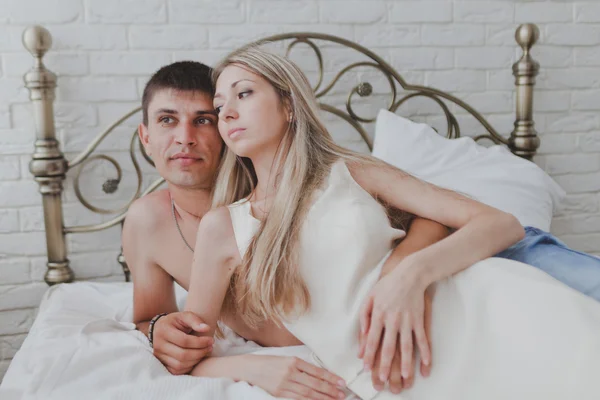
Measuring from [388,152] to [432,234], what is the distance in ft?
2.50

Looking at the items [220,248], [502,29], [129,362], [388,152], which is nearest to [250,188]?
[220,248]

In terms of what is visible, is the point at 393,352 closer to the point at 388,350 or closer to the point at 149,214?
the point at 388,350

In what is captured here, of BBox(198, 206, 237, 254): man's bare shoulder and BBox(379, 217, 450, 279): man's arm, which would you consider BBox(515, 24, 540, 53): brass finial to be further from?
BBox(198, 206, 237, 254): man's bare shoulder

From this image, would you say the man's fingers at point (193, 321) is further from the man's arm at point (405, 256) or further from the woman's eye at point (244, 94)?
the woman's eye at point (244, 94)

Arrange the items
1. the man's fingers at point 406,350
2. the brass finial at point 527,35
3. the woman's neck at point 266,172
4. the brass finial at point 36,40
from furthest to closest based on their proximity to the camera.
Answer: the brass finial at point 527,35 < the brass finial at point 36,40 < the woman's neck at point 266,172 < the man's fingers at point 406,350

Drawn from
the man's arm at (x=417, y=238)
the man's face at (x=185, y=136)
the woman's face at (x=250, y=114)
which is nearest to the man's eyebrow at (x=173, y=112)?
the man's face at (x=185, y=136)

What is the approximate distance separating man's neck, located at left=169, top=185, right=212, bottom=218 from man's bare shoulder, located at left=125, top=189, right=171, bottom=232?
31 millimetres

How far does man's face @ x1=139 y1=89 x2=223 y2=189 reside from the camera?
1.30m

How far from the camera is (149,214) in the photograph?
4.66 ft

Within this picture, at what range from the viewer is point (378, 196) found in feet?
3.87

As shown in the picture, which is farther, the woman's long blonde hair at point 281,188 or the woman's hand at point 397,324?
the woman's long blonde hair at point 281,188

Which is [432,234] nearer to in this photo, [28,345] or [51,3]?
[28,345]

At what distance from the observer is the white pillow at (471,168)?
5.69 feet

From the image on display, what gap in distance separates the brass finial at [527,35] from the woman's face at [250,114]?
1220mm
